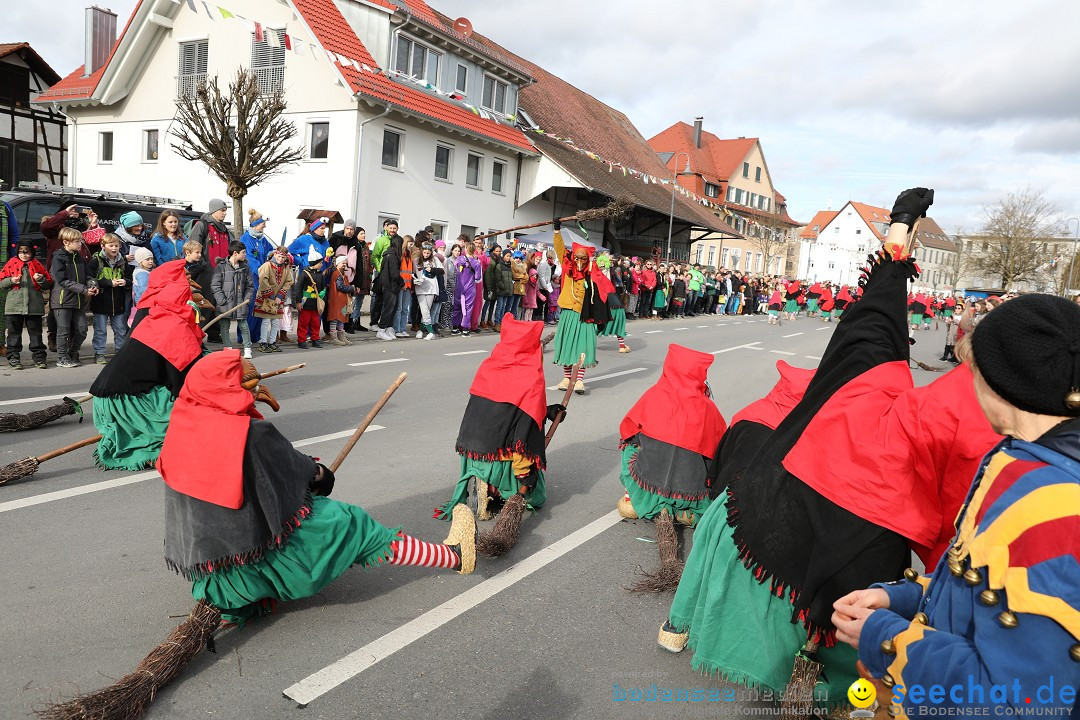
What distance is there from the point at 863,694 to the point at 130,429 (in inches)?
223

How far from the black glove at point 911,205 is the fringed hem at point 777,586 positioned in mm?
1295

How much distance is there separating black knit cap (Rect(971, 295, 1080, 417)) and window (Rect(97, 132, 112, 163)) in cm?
3156

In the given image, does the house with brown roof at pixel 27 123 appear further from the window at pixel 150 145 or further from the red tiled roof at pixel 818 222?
the red tiled roof at pixel 818 222

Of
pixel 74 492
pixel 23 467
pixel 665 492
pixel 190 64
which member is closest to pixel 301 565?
pixel 665 492

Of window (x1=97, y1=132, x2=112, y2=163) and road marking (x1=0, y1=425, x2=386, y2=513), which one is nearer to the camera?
road marking (x1=0, y1=425, x2=386, y2=513)

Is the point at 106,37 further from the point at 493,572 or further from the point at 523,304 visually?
the point at 493,572

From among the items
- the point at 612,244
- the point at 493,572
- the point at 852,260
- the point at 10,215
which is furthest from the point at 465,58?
the point at 852,260

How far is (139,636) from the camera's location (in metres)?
3.49

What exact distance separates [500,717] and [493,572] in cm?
140

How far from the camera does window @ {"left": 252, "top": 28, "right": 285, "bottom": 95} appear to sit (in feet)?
74.9

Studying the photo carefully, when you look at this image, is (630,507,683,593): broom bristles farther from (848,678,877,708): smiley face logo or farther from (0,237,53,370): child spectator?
(0,237,53,370): child spectator

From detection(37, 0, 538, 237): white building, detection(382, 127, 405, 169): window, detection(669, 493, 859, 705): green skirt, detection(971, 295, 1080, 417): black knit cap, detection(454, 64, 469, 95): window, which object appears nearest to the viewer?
detection(971, 295, 1080, 417): black knit cap

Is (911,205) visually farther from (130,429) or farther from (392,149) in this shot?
(392,149)

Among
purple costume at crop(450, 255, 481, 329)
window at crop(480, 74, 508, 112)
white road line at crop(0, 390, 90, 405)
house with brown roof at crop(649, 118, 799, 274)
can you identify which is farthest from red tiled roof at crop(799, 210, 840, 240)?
white road line at crop(0, 390, 90, 405)
